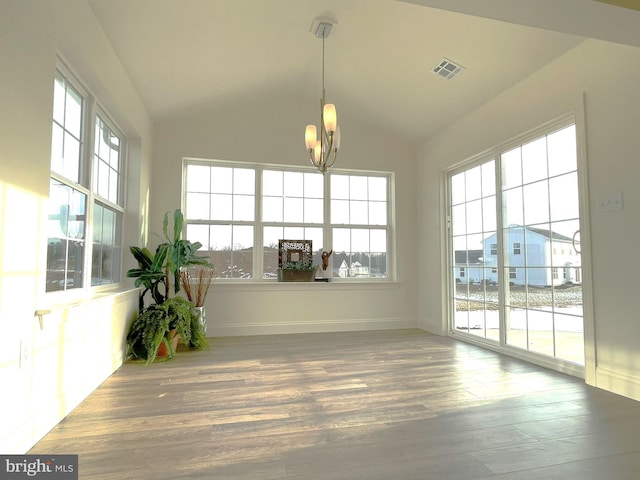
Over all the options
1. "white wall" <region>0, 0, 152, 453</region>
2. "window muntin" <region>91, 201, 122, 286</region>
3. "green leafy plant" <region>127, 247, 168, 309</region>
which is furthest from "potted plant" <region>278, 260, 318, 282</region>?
"white wall" <region>0, 0, 152, 453</region>

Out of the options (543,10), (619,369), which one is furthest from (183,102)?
(619,369)

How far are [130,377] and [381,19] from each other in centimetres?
374

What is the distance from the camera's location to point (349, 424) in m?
2.11

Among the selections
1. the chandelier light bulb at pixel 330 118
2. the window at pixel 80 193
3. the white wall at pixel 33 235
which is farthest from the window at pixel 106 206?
the chandelier light bulb at pixel 330 118

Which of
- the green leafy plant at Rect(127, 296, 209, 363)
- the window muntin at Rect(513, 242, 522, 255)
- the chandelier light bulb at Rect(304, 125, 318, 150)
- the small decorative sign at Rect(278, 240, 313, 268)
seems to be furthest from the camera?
the small decorative sign at Rect(278, 240, 313, 268)

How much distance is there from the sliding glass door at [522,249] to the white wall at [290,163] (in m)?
0.84

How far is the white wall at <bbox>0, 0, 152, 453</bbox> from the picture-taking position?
1.65 m

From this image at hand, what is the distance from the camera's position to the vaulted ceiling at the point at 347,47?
8.91 ft

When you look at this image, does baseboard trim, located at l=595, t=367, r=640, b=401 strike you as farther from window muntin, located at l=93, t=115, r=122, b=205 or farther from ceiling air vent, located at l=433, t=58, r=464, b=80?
window muntin, located at l=93, t=115, r=122, b=205

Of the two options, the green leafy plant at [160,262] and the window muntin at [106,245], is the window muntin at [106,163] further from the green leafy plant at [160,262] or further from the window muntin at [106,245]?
the green leafy plant at [160,262]

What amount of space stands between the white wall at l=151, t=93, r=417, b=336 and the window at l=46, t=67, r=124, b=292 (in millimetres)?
1116

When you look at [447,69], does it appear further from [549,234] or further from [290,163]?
[290,163]

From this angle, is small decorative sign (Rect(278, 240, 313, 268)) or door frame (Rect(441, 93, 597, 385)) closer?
door frame (Rect(441, 93, 597, 385))

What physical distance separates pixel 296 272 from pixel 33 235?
332cm
